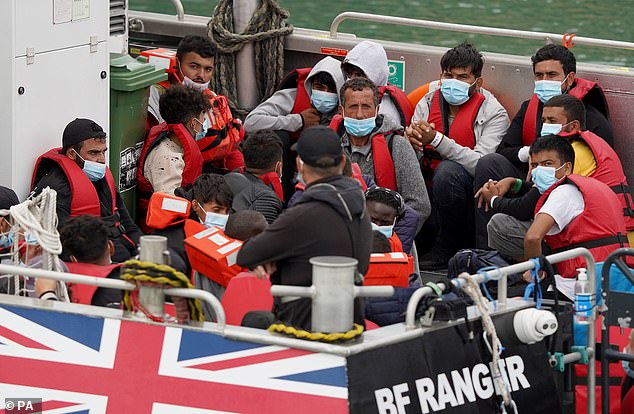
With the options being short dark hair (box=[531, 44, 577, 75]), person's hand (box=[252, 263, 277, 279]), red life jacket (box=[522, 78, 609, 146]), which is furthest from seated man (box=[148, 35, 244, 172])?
person's hand (box=[252, 263, 277, 279])

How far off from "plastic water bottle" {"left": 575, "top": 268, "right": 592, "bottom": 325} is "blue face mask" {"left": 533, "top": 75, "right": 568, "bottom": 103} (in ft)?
7.87

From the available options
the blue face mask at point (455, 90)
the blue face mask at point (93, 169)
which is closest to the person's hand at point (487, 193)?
the blue face mask at point (455, 90)

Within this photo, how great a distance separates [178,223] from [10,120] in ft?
3.41

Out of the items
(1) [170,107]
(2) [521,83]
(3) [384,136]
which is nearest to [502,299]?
(3) [384,136]

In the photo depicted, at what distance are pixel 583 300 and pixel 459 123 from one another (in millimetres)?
2664

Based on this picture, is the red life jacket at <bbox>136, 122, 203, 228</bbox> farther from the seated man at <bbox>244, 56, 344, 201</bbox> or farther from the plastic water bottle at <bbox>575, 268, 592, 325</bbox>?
the plastic water bottle at <bbox>575, 268, 592, 325</bbox>

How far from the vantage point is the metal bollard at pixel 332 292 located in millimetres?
4469

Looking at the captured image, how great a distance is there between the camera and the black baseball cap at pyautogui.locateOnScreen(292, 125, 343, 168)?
474 centimetres

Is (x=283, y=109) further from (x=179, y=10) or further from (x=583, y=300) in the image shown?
(x=583, y=300)

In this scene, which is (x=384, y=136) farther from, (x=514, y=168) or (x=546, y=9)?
(x=546, y=9)

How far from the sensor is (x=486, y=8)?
22578 millimetres

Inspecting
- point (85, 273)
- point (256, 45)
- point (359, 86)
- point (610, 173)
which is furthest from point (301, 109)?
point (85, 273)

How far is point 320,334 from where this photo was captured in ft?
14.9

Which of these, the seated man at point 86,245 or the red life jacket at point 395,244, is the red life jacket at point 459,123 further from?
the seated man at point 86,245
